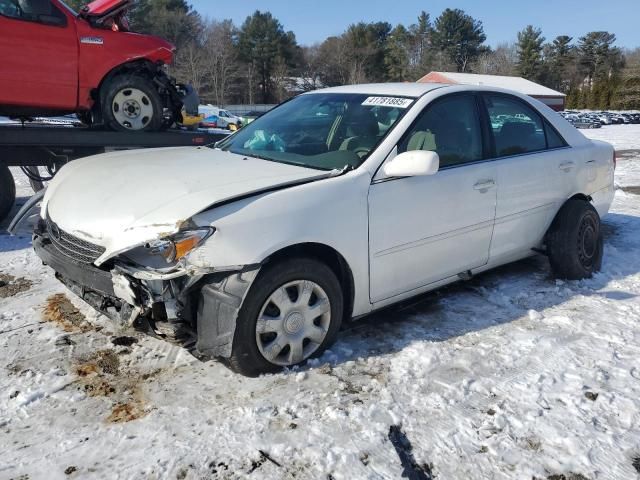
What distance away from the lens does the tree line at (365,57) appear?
173 ft

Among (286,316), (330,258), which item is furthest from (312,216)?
(286,316)

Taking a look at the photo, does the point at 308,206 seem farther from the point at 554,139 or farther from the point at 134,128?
the point at 134,128

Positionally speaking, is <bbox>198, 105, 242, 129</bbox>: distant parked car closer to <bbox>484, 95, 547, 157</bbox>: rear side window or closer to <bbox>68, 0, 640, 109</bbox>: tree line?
<bbox>68, 0, 640, 109</bbox>: tree line

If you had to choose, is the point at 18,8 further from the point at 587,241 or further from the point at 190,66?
the point at 190,66

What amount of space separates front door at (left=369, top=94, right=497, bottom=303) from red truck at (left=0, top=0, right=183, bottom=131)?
4230 millimetres

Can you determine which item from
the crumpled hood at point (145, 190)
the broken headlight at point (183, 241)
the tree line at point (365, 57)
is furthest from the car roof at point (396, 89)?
the tree line at point (365, 57)

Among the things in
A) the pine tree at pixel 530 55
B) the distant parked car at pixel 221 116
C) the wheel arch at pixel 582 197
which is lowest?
the wheel arch at pixel 582 197

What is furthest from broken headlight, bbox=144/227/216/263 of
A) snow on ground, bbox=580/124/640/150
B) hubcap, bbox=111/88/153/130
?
snow on ground, bbox=580/124/640/150

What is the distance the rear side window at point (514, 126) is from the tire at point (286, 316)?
1808mm

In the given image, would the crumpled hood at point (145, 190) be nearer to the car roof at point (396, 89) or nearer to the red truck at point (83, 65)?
the car roof at point (396, 89)

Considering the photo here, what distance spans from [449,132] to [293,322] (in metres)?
1.71

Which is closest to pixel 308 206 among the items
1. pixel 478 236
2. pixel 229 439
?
pixel 229 439

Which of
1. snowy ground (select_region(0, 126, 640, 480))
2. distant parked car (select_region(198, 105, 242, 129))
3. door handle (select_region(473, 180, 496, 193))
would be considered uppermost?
distant parked car (select_region(198, 105, 242, 129))

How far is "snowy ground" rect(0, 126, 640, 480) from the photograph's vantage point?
7.66ft
